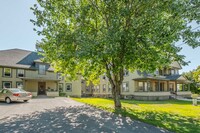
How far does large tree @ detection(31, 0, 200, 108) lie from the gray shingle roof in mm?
17798

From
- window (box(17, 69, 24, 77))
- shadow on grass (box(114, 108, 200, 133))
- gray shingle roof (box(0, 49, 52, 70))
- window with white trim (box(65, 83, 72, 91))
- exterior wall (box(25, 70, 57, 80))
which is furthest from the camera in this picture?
window with white trim (box(65, 83, 72, 91))

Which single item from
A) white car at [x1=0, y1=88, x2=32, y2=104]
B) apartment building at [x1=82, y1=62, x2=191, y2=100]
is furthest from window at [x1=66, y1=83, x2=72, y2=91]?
white car at [x1=0, y1=88, x2=32, y2=104]

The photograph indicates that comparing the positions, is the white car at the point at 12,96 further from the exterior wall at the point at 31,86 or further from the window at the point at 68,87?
the window at the point at 68,87

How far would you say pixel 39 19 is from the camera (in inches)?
473

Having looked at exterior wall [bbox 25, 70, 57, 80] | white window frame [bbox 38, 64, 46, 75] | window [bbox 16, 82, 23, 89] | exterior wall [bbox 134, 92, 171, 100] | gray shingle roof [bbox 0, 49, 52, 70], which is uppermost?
gray shingle roof [bbox 0, 49, 52, 70]

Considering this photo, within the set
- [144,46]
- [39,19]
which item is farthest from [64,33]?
[144,46]

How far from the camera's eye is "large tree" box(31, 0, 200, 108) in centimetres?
963

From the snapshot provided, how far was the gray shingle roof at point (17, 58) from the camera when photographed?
27562 mm

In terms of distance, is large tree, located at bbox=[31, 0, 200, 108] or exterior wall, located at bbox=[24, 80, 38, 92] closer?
large tree, located at bbox=[31, 0, 200, 108]

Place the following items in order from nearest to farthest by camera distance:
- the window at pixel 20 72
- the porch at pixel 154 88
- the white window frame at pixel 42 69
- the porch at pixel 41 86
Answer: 1. the window at pixel 20 72
2. the porch at pixel 154 88
3. the porch at pixel 41 86
4. the white window frame at pixel 42 69

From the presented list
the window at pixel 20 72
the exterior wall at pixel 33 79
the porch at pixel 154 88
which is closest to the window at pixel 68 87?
the exterior wall at pixel 33 79

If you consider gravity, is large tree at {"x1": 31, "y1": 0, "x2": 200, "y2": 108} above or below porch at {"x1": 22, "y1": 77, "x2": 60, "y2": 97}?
above

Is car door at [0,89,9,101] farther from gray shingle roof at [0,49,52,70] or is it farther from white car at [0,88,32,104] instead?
gray shingle roof at [0,49,52,70]

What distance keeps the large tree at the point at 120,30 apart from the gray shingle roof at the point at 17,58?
17798 mm
